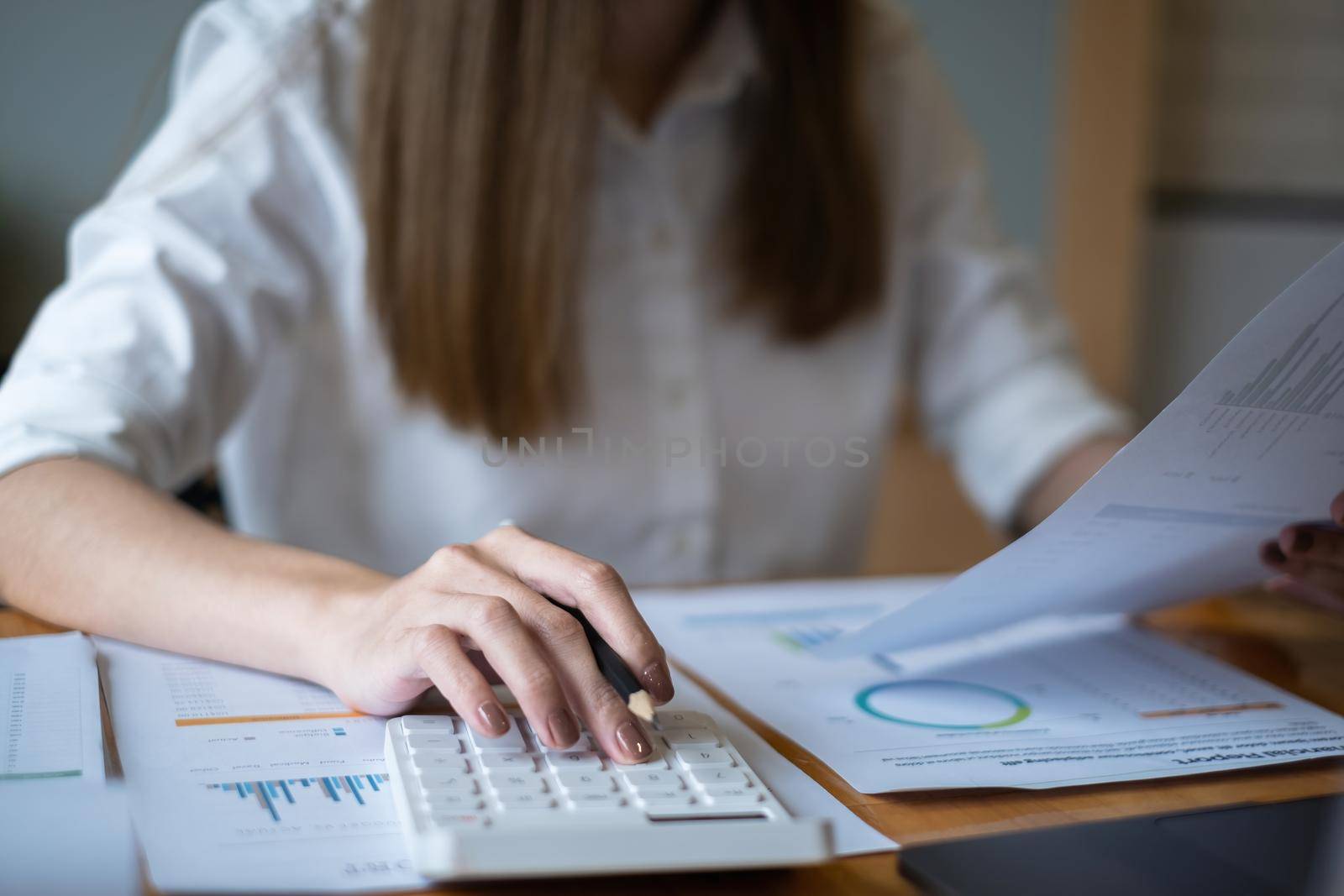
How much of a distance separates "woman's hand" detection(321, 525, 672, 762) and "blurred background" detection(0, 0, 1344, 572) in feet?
4.29

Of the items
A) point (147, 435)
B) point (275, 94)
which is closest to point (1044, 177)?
point (275, 94)

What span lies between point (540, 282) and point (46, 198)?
0.35 meters

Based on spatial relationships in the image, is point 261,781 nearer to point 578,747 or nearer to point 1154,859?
point 578,747

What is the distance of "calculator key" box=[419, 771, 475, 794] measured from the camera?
329 mm

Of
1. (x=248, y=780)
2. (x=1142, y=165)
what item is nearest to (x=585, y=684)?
(x=248, y=780)

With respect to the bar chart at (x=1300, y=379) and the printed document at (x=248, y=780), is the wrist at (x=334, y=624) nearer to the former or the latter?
the printed document at (x=248, y=780)

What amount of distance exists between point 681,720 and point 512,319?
402 mm

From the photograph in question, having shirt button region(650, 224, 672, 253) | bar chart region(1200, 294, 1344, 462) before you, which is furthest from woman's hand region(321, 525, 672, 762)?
shirt button region(650, 224, 672, 253)

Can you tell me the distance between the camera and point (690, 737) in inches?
15.3

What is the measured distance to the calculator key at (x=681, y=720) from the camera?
1.31 feet

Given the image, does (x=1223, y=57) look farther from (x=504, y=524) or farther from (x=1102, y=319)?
(x=504, y=524)

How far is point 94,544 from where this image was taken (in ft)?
1.63

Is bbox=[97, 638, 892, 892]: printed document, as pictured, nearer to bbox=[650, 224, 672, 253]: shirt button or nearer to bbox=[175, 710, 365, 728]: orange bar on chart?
bbox=[175, 710, 365, 728]: orange bar on chart

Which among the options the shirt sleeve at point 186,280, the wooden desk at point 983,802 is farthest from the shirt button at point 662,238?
the wooden desk at point 983,802
